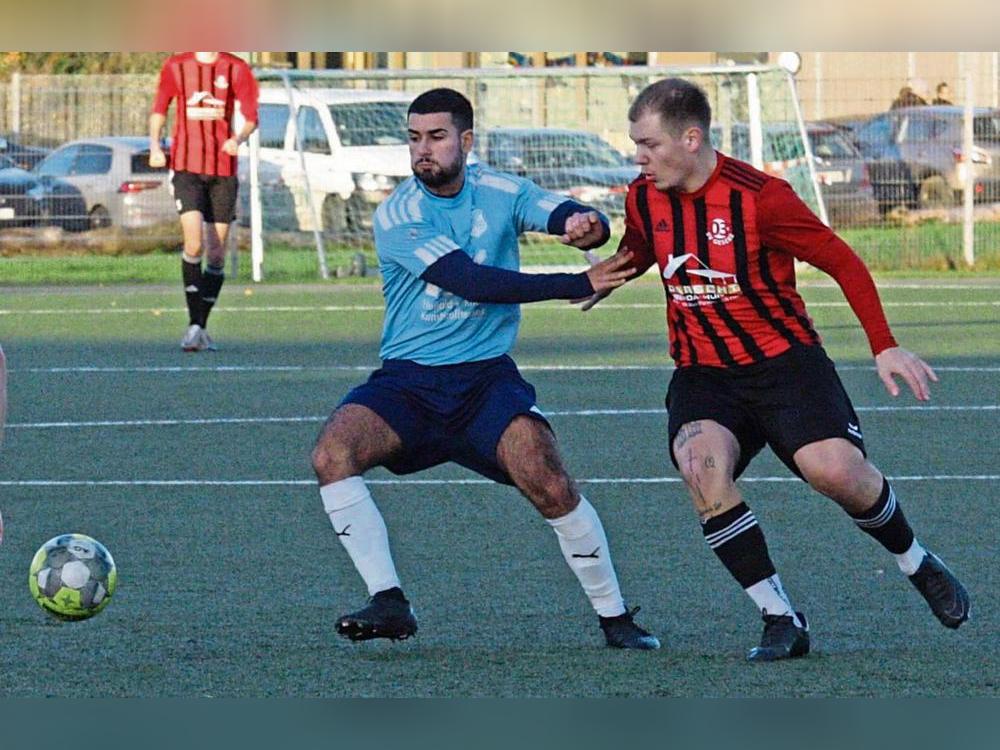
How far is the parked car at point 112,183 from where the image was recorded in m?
25.3

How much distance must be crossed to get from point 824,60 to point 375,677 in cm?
1907

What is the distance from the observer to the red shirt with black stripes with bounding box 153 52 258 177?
48.7ft

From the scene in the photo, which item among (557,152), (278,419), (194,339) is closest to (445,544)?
(278,419)

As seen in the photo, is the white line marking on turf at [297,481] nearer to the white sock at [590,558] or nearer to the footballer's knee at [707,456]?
the white sock at [590,558]

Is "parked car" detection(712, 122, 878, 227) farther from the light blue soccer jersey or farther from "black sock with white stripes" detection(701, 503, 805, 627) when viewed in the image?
"black sock with white stripes" detection(701, 503, 805, 627)

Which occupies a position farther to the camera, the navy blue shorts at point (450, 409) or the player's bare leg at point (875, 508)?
the navy blue shorts at point (450, 409)

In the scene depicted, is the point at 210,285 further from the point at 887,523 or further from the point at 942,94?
the point at 942,94

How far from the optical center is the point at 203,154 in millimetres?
14859

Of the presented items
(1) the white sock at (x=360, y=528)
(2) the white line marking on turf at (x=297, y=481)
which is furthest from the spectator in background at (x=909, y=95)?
(1) the white sock at (x=360, y=528)

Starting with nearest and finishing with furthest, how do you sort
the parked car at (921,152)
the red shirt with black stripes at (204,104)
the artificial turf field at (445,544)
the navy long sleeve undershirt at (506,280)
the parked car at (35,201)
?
1. the artificial turf field at (445,544)
2. the navy long sleeve undershirt at (506,280)
3. the red shirt with black stripes at (204,104)
4. the parked car at (921,152)
5. the parked car at (35,201)

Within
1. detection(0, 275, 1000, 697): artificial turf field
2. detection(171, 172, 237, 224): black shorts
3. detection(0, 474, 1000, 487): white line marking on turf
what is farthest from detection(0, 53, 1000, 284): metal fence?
detection(0, 474, 1000, 487): white line marking on turf

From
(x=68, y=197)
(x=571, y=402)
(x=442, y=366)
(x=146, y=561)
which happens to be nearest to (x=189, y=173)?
(x=571, y=402)

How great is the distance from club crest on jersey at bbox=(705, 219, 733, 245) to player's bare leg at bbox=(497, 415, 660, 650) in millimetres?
788

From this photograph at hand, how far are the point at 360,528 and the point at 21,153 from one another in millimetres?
20033
